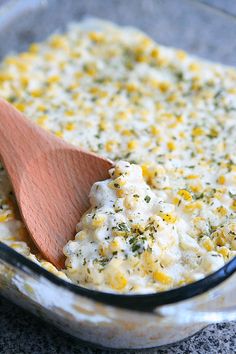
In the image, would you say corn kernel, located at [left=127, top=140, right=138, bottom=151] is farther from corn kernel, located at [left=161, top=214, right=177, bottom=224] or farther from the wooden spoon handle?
corn kernel, located at [left=161, top=214, right=177, bottom=224]

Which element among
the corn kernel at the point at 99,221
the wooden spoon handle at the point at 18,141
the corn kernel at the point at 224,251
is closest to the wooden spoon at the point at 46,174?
the wooden spoon handle at the point at 18,141

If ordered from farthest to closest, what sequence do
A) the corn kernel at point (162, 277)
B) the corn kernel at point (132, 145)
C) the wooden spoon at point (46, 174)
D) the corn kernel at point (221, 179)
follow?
the corn kernel at point (132, 145) < the corn kernel at point (221, 179) < the wooden spoon at point (46, 174) < the corn kernel at point (162, 277)

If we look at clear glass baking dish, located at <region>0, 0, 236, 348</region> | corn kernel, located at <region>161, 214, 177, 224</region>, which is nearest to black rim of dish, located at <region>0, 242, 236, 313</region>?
clear glass baking dish, located at <region>0, 0, 236, 348</region>

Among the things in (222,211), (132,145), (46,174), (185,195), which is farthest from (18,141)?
(222,211)

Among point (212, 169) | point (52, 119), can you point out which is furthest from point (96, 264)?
point (52, 119)

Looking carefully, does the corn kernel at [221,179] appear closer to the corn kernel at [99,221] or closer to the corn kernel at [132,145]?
the corn kernel at [132,145]

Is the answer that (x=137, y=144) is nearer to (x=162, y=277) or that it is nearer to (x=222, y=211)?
(x=222, y=211)
